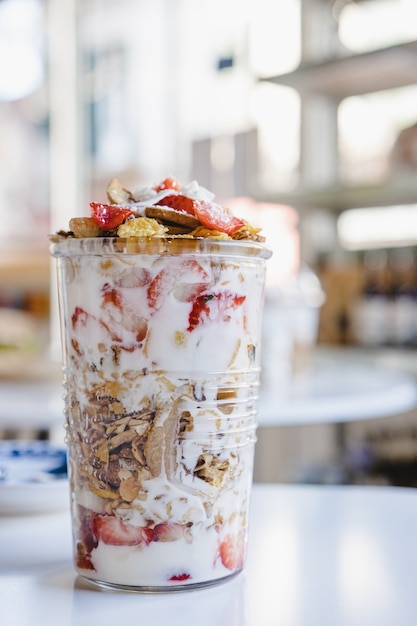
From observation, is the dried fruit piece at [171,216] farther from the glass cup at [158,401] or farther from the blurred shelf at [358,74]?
the blurred shelf at [358,74]

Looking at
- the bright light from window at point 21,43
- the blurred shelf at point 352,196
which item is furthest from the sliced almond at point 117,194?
the bright light from window at point 21,43

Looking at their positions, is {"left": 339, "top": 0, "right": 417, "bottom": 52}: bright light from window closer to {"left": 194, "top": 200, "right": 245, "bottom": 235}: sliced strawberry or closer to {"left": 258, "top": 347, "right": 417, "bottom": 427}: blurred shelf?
{"left": 258, "top": 347, "right": 417, "bottom": 427}: blurred shelf

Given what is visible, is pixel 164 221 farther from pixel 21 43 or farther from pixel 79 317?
pixel 21 43

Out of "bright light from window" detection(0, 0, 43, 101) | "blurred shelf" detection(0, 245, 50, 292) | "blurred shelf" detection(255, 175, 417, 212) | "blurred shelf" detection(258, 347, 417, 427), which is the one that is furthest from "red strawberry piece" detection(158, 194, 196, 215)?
"bright light from window" detection(0, 0, 43, 101)

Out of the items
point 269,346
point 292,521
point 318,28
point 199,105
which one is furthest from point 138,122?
point 292,521

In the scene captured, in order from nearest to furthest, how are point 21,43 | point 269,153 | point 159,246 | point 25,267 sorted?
point 159,246 < point 269,153 < point 25,267 < point 21,43

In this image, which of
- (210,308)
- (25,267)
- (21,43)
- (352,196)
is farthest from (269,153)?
(210,308)
